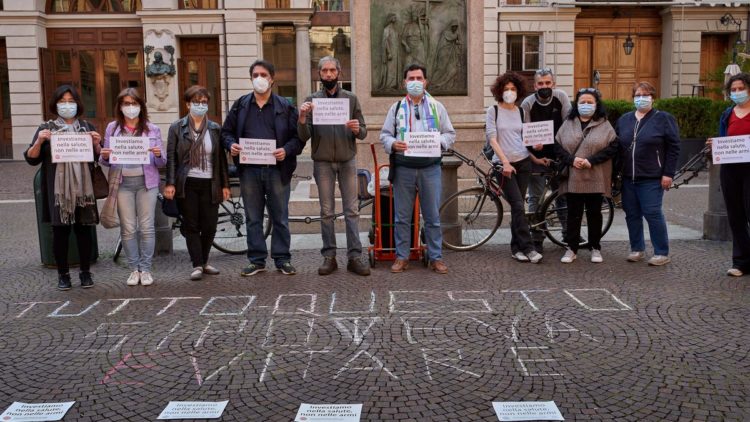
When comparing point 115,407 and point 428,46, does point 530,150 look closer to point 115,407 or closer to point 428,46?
point 428,46

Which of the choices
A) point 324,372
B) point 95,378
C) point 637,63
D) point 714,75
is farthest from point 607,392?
point 637,63

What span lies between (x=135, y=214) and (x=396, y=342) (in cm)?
336

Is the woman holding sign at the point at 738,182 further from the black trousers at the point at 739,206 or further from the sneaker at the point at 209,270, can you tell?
the sneaker at the point at 209,270

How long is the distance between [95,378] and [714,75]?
25375 mm

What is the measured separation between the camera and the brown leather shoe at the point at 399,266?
7266mm

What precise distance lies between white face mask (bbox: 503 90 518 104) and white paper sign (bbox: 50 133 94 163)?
430 cm

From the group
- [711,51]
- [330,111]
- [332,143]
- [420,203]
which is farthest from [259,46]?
[420,203]

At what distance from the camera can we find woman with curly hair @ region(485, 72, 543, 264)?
25.0 ft

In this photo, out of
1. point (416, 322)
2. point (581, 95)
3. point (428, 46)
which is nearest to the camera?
point (416, 322)

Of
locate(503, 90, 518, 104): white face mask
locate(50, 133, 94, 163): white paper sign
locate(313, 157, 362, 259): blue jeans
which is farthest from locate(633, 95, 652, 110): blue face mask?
locate(50, 133, 94, 163): white paper sign

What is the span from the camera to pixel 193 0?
1037 inches

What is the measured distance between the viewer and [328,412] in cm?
384

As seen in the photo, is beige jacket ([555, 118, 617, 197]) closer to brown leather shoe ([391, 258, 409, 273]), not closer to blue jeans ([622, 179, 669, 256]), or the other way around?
blue jeans ([622, 179, 669, 256])

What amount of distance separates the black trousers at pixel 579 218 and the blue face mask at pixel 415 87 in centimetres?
210
